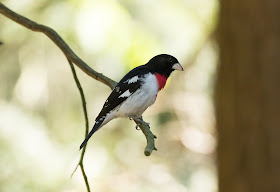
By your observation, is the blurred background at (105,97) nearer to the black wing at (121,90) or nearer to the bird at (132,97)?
the bird at (132,97)

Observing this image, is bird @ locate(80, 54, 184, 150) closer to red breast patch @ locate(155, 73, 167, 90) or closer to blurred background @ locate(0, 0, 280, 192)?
red breast patch @ locate(155, 73, 167, 90)

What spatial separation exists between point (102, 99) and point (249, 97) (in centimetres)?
555

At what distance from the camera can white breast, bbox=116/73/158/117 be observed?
4.26 m

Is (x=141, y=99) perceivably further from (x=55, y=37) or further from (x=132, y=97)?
(x=55, y=37)

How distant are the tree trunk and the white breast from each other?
627 millimetres

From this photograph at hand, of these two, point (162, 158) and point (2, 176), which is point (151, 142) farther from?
point (162, 158)

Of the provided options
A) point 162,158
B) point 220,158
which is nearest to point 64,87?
point 162,158

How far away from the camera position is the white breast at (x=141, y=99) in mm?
4258

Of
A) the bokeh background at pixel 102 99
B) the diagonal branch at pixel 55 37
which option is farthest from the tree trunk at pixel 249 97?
the bokeh background at pixel 102 99

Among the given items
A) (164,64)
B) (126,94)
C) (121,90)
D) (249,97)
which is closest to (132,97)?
(126,94)

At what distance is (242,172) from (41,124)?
5.37 meters

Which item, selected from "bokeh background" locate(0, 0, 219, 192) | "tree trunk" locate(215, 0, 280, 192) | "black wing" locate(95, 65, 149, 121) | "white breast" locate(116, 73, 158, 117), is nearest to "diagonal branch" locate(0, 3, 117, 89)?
"black wing" locate(95, 65, 149, 121)

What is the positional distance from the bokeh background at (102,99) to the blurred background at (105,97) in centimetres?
2

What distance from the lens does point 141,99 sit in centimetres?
425
